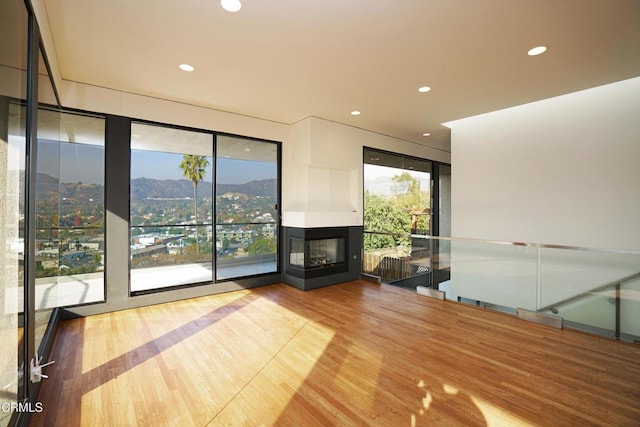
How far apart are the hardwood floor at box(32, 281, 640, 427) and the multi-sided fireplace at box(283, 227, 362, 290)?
1.18 m

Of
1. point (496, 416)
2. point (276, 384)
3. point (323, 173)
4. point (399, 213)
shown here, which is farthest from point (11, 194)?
point (399, 213)

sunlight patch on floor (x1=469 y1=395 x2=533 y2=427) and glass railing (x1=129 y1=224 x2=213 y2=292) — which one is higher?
glass railing (x1=129 y1=224 x2=213 y2=292)

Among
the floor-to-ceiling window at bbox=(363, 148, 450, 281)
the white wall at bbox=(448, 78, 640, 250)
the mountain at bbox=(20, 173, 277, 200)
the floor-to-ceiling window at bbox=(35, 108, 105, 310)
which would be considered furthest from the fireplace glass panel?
the floor-to-ceiling window at bbox=(35, 108, 105, 310)

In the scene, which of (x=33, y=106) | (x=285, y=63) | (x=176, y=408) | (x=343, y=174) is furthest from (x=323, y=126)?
(x=176, y=408)

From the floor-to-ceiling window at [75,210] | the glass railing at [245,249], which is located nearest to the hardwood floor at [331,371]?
the floor-to-ceiling window at [75,210]

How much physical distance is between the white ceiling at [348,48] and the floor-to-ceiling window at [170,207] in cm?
68

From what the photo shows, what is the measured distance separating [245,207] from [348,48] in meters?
3.07

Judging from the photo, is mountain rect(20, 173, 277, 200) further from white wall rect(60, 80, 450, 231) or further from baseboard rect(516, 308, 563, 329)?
baseboard rect(516, 308, 563, 329)

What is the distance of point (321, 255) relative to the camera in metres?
5.23

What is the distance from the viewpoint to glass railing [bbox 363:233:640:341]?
3211mm

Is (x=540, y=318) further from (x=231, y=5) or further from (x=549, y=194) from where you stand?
(x=231, y=5)

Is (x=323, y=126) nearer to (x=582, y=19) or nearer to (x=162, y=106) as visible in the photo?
(x=162, y=106)

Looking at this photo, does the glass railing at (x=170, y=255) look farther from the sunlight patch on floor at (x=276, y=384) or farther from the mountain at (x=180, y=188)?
the sunlight patch on floor at (x=276, y=384)

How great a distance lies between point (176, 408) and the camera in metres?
2.00
